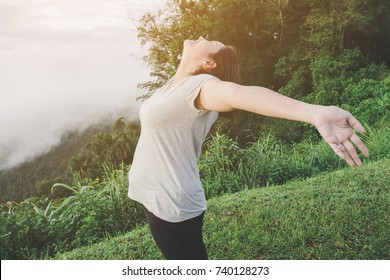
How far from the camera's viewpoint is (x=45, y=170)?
9.84ft

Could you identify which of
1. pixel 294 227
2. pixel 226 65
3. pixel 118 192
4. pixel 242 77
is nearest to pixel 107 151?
pixel 118 192

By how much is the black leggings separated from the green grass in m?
1.03

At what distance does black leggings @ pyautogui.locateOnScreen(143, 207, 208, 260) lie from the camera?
163 cm

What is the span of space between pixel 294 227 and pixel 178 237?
4.31 feet

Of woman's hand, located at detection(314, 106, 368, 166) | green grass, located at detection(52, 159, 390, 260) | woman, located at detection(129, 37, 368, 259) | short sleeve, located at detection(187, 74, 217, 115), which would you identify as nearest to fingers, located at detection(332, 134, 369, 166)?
woman's hand, located at detection(314, 106, 368, 166)

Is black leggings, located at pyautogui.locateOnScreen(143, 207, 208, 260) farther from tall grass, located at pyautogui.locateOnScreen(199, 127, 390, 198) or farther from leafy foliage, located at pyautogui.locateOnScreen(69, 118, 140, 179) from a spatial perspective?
tall grass, located at pyautogui.locateOnScreen(199, 127, 390, 198)

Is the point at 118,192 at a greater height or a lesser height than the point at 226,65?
lesser

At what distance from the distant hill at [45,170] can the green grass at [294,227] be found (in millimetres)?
479

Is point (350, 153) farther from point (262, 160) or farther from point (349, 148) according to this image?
point (262, 160)

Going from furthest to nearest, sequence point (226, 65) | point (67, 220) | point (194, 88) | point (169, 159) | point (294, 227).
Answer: point (67, 220) < point (294, 227) < point (226, 65) < point (169, 159) < point (194, 88)

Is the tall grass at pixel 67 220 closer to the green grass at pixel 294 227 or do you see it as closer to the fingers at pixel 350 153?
the green grass at pixel 294 227

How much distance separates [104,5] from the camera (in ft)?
9.66

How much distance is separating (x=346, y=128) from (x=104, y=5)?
2.09m
